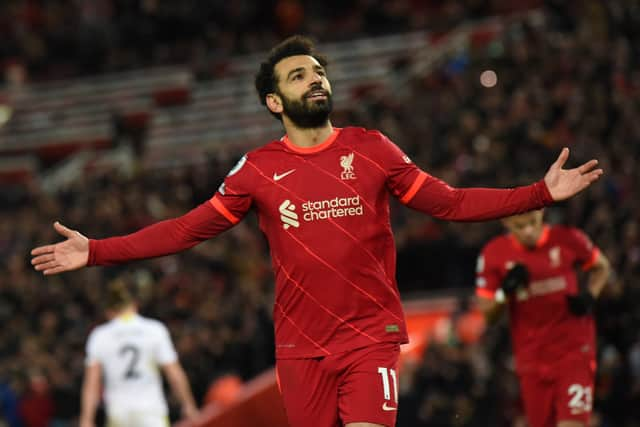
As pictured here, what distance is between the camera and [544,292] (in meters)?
7.74

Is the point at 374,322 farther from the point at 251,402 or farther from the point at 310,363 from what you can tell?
the point at 251,402

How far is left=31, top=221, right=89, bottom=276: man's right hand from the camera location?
18.1 ft

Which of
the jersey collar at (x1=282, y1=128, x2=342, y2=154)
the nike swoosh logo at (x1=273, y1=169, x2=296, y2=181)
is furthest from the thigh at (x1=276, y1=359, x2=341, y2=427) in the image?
the jersey collar at (x1=282, y1=128, x2=342, y2=154)

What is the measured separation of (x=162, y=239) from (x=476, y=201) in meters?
1.55

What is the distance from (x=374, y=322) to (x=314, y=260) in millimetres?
412

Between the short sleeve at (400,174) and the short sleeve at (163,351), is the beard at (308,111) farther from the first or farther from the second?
the short sleeve at (163,351)

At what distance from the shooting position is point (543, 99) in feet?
50.6

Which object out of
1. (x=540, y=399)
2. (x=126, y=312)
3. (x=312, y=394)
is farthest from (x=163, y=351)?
(x=312, y=394)

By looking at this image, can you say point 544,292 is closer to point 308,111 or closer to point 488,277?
→ point 488,277

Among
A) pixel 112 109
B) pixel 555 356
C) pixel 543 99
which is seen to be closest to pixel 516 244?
pixel 555 356

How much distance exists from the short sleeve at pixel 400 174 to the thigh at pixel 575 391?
2678 millimetres

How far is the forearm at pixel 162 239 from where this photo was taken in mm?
5551

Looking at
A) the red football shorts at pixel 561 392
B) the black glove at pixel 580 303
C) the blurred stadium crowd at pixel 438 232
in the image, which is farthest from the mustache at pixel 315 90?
the blurred stadium crowd at pixel 438 232

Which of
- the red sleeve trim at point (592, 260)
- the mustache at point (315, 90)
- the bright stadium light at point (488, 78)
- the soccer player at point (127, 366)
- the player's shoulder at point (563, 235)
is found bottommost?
the soccer player at point (127, 366)
